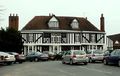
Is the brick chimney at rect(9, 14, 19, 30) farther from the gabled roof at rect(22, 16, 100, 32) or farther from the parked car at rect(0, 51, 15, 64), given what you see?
the parked car at rect(0, 51, 15, 64)

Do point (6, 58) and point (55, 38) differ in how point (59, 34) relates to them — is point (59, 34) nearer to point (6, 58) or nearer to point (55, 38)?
point (55, 38)

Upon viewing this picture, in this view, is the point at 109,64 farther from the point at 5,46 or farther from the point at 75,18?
the point at 75,18

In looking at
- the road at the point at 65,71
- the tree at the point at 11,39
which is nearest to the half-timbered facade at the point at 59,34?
the tree at the point at 11,39

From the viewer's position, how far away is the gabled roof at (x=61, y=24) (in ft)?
277

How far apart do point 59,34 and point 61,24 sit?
2666 mm

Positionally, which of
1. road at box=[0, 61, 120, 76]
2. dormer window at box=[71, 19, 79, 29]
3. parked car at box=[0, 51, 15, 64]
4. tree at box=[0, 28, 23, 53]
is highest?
dormer window at box=[71, 19, 79, 29]

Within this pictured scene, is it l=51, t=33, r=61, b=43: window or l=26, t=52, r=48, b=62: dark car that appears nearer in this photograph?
l=26, t=52, r=48, b=62: dark car

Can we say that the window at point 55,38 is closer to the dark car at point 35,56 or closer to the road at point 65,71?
the dark car at point 35,56

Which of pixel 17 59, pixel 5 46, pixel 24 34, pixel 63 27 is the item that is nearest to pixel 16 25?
pixel 24 34

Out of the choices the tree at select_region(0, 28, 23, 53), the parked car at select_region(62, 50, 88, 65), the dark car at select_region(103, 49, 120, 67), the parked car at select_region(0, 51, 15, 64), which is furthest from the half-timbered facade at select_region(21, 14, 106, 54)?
the dark car at select_region(103, 49, 120, 67)

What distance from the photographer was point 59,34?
278ft

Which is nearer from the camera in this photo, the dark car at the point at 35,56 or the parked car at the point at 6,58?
the parked car at the point at 6,58

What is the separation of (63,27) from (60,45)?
4.47 meters

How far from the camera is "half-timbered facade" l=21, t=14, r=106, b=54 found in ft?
273
